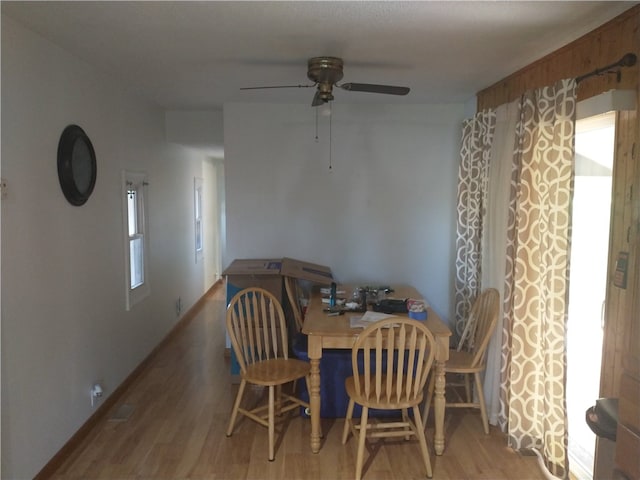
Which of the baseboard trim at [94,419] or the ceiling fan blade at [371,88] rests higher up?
the ceiling fan blade at [371,88]

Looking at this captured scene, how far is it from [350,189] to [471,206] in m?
1.15

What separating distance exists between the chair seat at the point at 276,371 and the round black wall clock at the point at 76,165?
4.95 feet

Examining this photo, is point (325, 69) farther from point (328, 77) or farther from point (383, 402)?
point (383, 402)

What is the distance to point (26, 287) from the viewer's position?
239 centimetres

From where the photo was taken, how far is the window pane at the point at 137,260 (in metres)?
4.06

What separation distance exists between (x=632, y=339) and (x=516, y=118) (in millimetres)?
1907

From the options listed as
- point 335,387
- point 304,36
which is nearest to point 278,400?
point 335,387

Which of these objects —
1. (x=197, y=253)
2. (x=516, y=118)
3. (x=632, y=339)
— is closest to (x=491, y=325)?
(x=516, y=118)

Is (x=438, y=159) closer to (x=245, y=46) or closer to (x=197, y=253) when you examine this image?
(x=245, y=46)

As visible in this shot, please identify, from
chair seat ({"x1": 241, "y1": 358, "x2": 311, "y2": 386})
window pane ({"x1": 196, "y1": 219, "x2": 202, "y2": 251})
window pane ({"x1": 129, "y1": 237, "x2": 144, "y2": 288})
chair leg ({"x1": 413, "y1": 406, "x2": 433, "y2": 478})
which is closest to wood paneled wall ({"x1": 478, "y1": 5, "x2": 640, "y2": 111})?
chair leg ({"x1": 413, "y1": 406, "x2": 433, "y2": 478})

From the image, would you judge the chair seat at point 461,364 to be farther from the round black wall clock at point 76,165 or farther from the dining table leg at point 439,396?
the round black wall clock at point 76,165

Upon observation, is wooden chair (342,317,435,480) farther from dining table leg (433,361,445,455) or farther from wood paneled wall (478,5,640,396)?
wood paneled wall (478,5,640,396)

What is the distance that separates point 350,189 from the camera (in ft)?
14.4

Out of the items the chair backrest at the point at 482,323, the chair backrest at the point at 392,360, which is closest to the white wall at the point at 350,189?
the chair backrest at the point at 482,323
